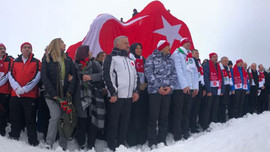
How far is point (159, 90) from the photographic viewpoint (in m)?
4.41

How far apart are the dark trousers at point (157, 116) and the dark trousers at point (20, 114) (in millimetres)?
1935

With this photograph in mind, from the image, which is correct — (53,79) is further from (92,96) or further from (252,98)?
(252,98)

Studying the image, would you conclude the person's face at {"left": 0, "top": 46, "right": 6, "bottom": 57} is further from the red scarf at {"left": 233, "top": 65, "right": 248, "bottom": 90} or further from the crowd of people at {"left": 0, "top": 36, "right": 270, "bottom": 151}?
the red scarf at {"left": 233, "top": 65, "right": 248, "bottom": 90}

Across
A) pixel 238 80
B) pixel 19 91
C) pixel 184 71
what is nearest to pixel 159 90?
pixel 184 71

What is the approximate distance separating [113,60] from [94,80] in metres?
0.48

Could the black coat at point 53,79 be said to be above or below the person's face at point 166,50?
below

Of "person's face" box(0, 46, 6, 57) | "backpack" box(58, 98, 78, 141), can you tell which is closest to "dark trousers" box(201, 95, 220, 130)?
"backpack" box(58, 98, 78, 141)

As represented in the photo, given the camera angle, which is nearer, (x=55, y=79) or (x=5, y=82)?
(x=55, y=79)

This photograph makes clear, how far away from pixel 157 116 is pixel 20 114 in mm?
2320

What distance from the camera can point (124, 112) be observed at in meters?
4.14

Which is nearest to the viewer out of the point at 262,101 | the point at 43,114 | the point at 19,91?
the point at 19,91

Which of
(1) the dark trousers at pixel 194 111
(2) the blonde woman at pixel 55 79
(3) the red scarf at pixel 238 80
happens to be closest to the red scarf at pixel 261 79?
(3) the red scarf at pixel 238 80

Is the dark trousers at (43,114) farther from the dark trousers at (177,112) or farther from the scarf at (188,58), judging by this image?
the scarf at (188,58)

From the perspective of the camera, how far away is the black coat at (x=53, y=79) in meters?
3.83
